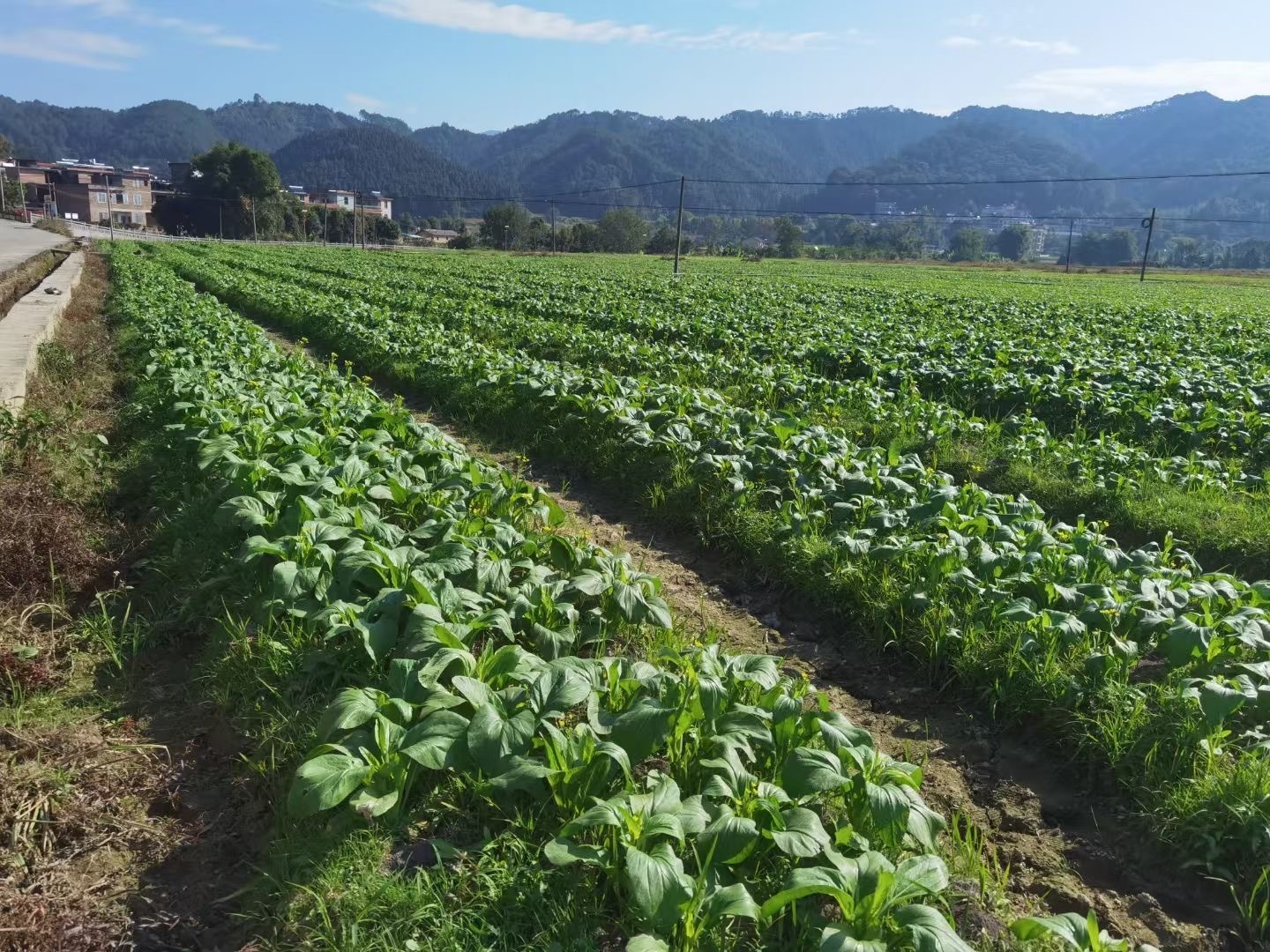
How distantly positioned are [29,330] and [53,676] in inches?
445

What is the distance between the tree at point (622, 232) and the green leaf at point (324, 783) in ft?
312

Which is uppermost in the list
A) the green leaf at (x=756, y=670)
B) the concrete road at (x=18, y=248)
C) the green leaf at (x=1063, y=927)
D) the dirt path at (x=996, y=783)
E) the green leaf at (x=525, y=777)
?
the concrete road at (x=18, y=248)

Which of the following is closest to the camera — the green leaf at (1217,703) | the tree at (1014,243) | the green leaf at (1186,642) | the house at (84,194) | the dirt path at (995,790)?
the dirt path at (995,790)

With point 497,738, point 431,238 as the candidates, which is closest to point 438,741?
point 497,738

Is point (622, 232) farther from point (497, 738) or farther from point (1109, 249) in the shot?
point (497, 738)

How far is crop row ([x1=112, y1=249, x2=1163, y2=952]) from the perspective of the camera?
235cm

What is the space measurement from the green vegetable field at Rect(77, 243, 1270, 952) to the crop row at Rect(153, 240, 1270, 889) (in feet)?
0.06

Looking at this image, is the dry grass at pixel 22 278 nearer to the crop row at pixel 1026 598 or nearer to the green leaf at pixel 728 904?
the crop row at pixel 1026 598

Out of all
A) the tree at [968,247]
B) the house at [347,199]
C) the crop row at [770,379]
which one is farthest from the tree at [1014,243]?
the crop row at [770,379]

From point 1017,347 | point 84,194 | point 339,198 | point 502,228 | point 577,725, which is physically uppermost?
point 339,198

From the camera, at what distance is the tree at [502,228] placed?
91562mm

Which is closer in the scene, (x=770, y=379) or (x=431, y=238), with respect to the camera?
(x=770, y=379)

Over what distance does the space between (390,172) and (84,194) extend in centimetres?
9382

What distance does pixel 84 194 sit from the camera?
105 m
